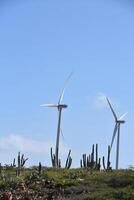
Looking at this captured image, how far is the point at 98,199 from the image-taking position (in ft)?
65.7

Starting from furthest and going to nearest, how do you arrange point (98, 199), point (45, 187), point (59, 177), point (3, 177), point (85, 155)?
point (85, 155) < point (3, 177) < point (59, 177) < point (45, 187) < point (98, 199)

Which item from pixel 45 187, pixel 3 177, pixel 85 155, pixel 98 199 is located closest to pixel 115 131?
pixel 85 155

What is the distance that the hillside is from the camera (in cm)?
2072

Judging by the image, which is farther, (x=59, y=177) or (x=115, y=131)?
(x=115, y=131)

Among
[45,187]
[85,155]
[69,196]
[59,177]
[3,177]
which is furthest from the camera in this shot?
[85,155]

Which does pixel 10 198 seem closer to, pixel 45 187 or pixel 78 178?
pixel 45 187

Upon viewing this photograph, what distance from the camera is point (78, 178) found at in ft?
80.2

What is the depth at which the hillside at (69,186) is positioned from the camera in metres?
20.7

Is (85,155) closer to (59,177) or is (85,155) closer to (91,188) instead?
(59,177)

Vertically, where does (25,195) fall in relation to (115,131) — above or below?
below

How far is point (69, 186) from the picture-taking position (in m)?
22.8

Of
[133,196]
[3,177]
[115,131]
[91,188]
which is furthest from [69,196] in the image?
[115,131]

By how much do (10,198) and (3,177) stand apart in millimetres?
5807

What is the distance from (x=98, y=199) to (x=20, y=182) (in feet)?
14.6
